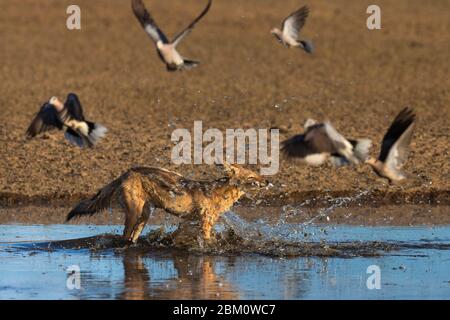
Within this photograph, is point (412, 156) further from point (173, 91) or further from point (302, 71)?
point (302, 71)

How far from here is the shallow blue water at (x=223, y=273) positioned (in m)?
8.77

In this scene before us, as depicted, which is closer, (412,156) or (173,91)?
(412,156)

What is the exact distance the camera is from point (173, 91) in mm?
19531

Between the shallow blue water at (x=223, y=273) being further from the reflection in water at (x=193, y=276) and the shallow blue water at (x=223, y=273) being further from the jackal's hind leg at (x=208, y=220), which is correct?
the jackal's hind leg at (x=208, y=220)

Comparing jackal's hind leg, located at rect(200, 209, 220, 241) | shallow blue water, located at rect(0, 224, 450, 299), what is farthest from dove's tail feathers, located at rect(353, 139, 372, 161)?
jackal's hind leg, located at rect(200, 209, 220, 241)

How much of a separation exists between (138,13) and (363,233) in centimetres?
308

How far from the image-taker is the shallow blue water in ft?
28.8

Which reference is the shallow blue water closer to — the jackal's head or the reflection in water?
the reflection in water

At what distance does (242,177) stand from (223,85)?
9.17m

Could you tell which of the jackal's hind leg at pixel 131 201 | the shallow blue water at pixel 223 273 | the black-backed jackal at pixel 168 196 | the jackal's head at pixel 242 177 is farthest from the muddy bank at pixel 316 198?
the jackal's hind leg at pixel 131 201

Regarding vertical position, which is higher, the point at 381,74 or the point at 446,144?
the point at 381,74

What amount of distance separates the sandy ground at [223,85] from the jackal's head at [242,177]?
1630 millimetres

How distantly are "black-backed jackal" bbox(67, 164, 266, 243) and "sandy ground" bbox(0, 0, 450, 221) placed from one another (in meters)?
1.64

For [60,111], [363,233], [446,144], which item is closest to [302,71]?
[446,144]
